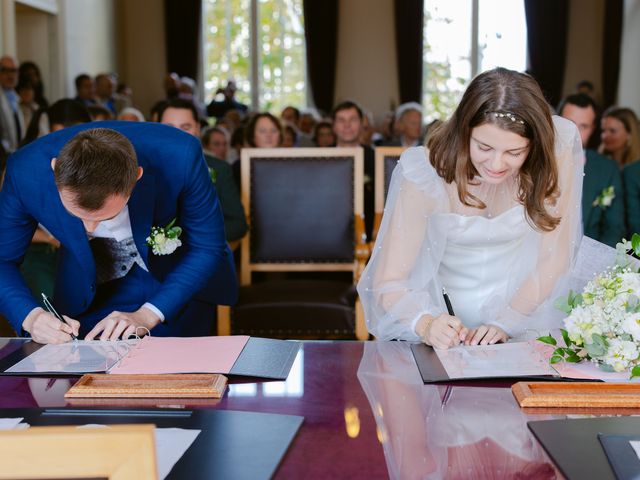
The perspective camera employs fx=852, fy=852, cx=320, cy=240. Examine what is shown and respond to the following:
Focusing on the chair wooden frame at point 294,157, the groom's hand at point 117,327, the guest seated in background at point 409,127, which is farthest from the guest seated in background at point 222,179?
the guest seated in background at point 409,127

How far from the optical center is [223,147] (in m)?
6.81

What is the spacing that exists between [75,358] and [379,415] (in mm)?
797

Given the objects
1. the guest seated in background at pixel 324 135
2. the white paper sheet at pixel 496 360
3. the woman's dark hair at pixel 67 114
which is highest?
the woman's dark hair at pixel 67 114

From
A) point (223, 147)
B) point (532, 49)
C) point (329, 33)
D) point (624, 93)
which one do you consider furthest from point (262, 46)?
point (223, 147)

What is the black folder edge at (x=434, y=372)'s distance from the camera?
71.6 inches

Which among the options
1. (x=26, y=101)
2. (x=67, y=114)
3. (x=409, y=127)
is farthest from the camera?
(x=26, y=101)

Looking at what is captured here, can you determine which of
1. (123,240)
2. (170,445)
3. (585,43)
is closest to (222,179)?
(123,240)

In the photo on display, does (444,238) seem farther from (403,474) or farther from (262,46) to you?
(262,46)

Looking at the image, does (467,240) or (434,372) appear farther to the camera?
(467,240)

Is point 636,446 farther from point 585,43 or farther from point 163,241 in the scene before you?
point 585,43

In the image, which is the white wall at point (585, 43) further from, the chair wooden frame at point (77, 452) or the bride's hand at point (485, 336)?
the chair wooden frame at point (77, 452)

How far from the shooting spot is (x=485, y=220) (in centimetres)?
266

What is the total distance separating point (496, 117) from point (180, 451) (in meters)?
1.33

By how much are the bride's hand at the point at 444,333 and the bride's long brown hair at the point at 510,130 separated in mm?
508
